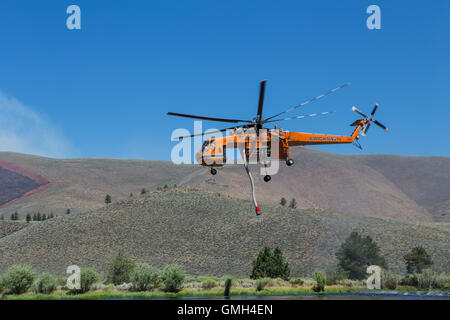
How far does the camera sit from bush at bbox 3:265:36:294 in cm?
6606

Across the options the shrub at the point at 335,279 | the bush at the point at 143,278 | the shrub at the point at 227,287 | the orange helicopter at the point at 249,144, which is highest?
the orange helicopter at the point at 249,144

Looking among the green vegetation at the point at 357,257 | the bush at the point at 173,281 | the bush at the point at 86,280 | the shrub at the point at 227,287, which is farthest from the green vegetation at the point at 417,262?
the bush at the point at 86,280

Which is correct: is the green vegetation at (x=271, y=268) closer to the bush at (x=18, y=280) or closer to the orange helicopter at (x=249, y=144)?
the bush at (x=18, y=280)

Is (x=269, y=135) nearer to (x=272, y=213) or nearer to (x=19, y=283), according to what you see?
(x=19, y=283)

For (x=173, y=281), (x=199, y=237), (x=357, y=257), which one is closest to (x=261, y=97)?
(x=173, y=281)

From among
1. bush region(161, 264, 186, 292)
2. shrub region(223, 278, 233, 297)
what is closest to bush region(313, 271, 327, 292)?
shrub region(223, 278, 233, 297)

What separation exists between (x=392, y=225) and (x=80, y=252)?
75.2m

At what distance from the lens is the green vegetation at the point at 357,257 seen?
7825cm

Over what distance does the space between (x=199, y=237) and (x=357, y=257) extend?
3793 centimetres

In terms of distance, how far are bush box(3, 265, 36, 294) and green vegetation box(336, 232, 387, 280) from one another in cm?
4485

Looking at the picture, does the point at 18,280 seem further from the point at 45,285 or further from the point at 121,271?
the point at 121,271

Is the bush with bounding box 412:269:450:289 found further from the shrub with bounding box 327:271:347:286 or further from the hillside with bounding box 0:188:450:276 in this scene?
the hillside with bounding box 0:188:450:276

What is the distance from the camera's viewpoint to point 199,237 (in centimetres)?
10800

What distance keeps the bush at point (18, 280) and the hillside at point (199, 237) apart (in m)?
28.3
